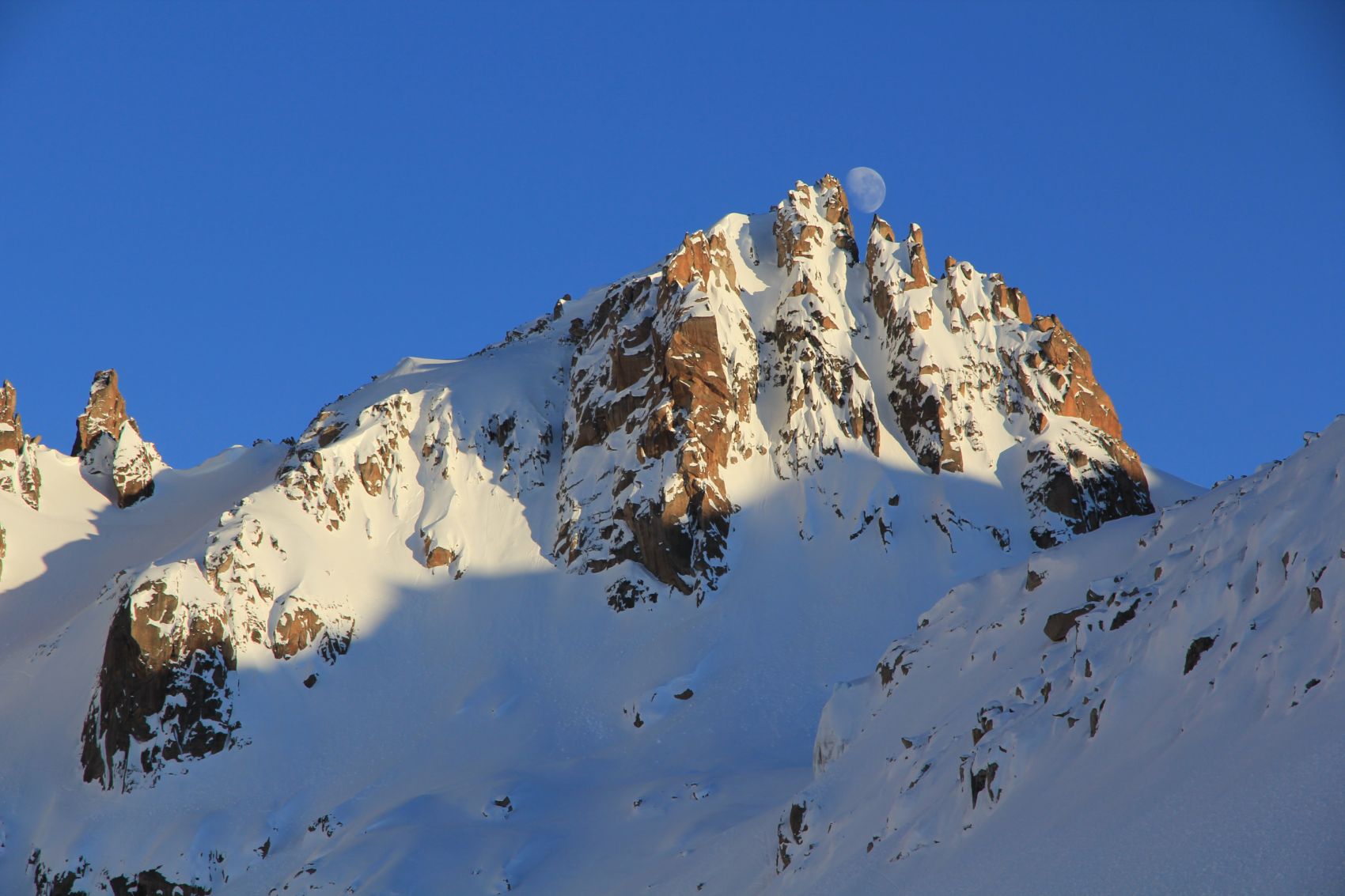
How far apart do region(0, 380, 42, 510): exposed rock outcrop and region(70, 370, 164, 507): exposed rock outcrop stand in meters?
6.09

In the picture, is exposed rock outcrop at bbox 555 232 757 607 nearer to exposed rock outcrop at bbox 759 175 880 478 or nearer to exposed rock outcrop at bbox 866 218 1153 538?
exposed rock outcrop at bbox 759 175 880 478

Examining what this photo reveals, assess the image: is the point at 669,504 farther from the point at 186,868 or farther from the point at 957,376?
the point at 186,868

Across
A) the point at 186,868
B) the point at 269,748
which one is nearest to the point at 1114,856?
the point at 186,868

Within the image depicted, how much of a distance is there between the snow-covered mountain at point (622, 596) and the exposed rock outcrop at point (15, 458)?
0.29m

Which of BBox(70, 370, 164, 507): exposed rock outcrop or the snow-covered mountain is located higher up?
BBox(70, 370, 164, 507): exposed rock outcrop

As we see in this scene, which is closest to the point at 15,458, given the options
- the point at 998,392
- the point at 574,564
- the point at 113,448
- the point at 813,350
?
the point at 113,448

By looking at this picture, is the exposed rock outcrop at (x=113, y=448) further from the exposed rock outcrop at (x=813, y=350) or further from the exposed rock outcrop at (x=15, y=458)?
the exposed rock outcrop at (x=813, y=350)

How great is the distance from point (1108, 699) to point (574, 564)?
2619 inches

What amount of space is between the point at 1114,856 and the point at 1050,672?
11813 millimetres

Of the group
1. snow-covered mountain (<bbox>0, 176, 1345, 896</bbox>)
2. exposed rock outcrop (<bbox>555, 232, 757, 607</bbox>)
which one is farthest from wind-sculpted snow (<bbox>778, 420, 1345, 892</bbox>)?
exposed rock outcrop (<bbox>555, 232, 757, 607</bbox>)

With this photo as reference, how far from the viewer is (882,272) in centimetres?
11019

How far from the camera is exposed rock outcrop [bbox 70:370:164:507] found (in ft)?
401

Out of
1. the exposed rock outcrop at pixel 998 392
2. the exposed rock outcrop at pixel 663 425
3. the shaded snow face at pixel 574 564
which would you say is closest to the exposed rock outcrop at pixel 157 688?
the shaded snow face at pixel 574 564

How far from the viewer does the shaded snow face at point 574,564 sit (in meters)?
72.8
